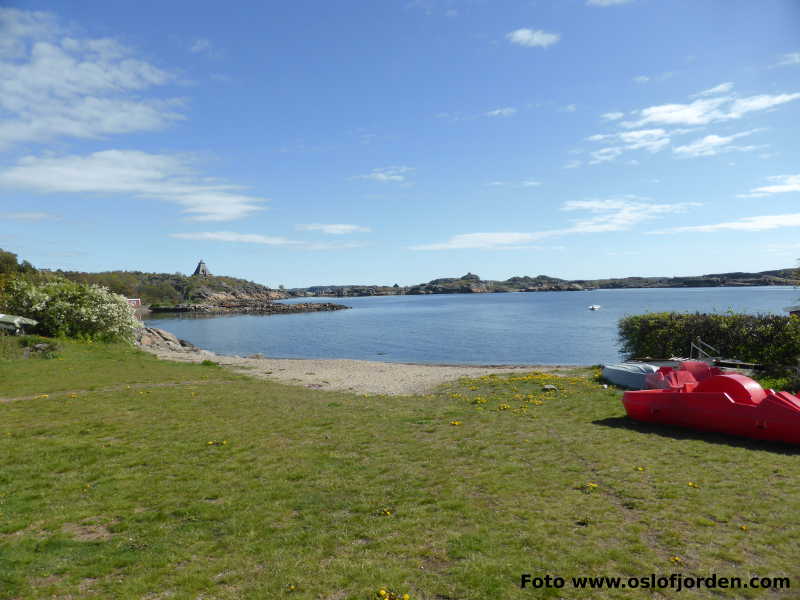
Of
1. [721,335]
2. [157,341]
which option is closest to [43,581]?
[721,335]

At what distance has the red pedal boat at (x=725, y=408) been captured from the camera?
35.6 ft

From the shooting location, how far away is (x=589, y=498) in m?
7.80

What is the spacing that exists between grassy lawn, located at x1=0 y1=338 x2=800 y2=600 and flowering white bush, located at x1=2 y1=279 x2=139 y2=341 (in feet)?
78.2

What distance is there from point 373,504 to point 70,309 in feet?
121

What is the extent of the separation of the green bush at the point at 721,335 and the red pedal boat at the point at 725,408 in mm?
10422

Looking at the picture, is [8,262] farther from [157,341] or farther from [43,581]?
[43,581]

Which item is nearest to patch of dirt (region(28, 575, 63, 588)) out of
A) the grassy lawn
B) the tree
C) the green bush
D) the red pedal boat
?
the grassy lawn

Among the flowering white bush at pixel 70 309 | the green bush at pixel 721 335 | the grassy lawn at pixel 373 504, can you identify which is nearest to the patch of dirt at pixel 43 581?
the grassy lawn at pixel 373 504

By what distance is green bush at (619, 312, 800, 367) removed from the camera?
21156 mm

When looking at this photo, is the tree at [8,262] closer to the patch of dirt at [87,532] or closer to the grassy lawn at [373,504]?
the grassy lawn at [373,504]

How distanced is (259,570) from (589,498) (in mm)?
5254

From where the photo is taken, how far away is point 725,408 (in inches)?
463

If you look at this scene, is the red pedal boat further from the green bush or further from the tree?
the tree

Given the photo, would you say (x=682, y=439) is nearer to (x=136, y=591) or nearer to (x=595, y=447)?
(x=595, y=447)
